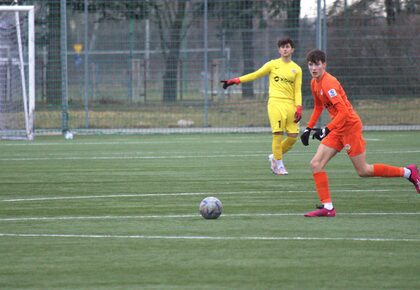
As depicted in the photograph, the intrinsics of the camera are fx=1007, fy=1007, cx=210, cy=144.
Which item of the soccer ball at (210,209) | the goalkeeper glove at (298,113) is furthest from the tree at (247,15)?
the soccer ball at (210,209)

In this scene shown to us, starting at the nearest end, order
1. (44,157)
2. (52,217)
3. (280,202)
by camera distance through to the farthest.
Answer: (52,217), (280,202), (44,157)

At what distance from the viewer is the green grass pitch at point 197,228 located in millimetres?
7348

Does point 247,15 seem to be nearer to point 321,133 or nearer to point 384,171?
point 384,171

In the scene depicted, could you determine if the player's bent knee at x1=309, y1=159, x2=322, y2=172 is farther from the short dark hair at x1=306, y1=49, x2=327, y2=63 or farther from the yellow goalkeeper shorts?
the yellow goalkeeper shorts

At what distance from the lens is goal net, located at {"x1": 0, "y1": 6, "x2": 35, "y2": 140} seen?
937 inches

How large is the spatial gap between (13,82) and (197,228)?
15553 millimetres

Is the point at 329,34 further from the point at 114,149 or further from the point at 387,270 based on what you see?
the point at 387,270

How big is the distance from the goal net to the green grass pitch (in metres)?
5.95

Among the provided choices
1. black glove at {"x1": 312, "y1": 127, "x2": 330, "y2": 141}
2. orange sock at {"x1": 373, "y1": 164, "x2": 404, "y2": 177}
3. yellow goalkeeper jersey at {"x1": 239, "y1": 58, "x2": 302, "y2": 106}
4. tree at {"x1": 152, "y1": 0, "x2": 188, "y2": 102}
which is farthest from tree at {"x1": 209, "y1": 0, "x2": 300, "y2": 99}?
black glove at {"x1": 312, "y1": 127, "x2": 330, "y2": 141}

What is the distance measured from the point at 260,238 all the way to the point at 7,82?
16420 mm

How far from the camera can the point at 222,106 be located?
1079 inches

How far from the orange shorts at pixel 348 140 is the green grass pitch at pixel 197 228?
0.68 metres

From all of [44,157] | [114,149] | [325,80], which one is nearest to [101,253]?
[325,80]

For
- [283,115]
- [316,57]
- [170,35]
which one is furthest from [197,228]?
[170,35]
